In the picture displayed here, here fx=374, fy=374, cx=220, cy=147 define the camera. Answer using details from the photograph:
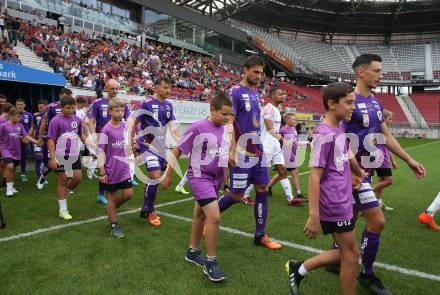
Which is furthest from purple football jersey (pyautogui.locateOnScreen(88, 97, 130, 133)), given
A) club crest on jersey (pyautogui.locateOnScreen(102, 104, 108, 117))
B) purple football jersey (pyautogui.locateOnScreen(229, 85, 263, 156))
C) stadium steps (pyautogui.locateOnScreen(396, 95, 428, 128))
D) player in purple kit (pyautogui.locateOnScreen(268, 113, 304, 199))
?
stadium steps (pyautogui.locateOnScreen(396, 95, 428, 128))

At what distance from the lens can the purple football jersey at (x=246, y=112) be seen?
15.8 ft

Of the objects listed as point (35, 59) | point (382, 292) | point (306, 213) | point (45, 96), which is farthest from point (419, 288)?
point (35, 59)

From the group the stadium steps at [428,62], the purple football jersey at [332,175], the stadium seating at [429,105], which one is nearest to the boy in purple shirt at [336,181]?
the purple football jersey at [332,175]

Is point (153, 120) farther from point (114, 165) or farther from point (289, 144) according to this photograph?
point (289, 144)

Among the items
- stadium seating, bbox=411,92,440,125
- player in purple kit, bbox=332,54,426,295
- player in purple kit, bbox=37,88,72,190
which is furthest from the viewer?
stadium seating, bbox=411,92,440,125

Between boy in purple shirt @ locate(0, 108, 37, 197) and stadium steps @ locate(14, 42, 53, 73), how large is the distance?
31.4 feet

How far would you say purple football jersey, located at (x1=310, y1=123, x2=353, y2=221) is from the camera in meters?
2.96

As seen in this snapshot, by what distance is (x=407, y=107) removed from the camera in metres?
51.8

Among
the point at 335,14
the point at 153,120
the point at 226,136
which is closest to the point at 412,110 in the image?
the point at 335,14

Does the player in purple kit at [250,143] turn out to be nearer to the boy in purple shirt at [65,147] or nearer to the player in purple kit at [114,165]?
the player in purple kit at [114,165]

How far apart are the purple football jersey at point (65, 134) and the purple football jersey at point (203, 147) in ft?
9.44

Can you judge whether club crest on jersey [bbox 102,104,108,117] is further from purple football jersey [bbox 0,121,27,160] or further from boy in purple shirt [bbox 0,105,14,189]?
boy in purple shirt [bbox 0,105,14,189]

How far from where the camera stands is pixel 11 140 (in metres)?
8.12

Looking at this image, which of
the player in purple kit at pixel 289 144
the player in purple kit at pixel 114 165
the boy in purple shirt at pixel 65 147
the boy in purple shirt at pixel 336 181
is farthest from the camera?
the player in purple kit at pixel 289 144
